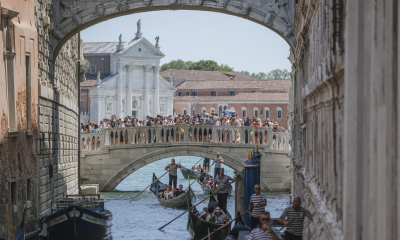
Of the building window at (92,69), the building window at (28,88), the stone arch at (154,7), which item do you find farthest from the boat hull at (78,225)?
the building window at (92,69)

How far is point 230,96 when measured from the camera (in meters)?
56.8

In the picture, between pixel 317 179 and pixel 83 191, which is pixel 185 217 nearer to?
pixel 83 191

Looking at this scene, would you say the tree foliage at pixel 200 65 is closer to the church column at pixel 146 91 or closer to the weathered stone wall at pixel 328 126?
the church column at pixel 146 91

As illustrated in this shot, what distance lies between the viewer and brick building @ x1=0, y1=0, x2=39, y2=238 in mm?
9445

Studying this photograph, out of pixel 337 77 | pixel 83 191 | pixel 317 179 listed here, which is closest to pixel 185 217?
pixel 83 191

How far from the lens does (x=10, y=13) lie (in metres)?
9.52

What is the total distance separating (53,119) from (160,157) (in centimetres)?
721

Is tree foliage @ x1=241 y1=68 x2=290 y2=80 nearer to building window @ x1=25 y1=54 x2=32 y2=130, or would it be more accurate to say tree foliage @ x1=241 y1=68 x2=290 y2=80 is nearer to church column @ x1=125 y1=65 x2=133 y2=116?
church column @ x1=125 y1=65 x2=133 y2=116

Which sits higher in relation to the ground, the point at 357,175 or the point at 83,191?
the point at 357,175

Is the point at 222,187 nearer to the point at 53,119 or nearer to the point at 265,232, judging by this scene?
the point at 53,119

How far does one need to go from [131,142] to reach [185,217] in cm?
446

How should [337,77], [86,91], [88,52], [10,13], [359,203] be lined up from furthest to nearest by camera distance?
[88,52], [86,91], [10,13], [337,77], [359,203]

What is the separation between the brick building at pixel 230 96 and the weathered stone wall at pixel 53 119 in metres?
37.1

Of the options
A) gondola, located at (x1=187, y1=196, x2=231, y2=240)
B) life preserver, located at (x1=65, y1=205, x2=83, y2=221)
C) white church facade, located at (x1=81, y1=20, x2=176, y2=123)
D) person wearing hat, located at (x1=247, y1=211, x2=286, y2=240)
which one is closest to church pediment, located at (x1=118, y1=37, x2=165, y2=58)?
white church facade, located at (x1=81, y1=20, x2=176, y2=123)
